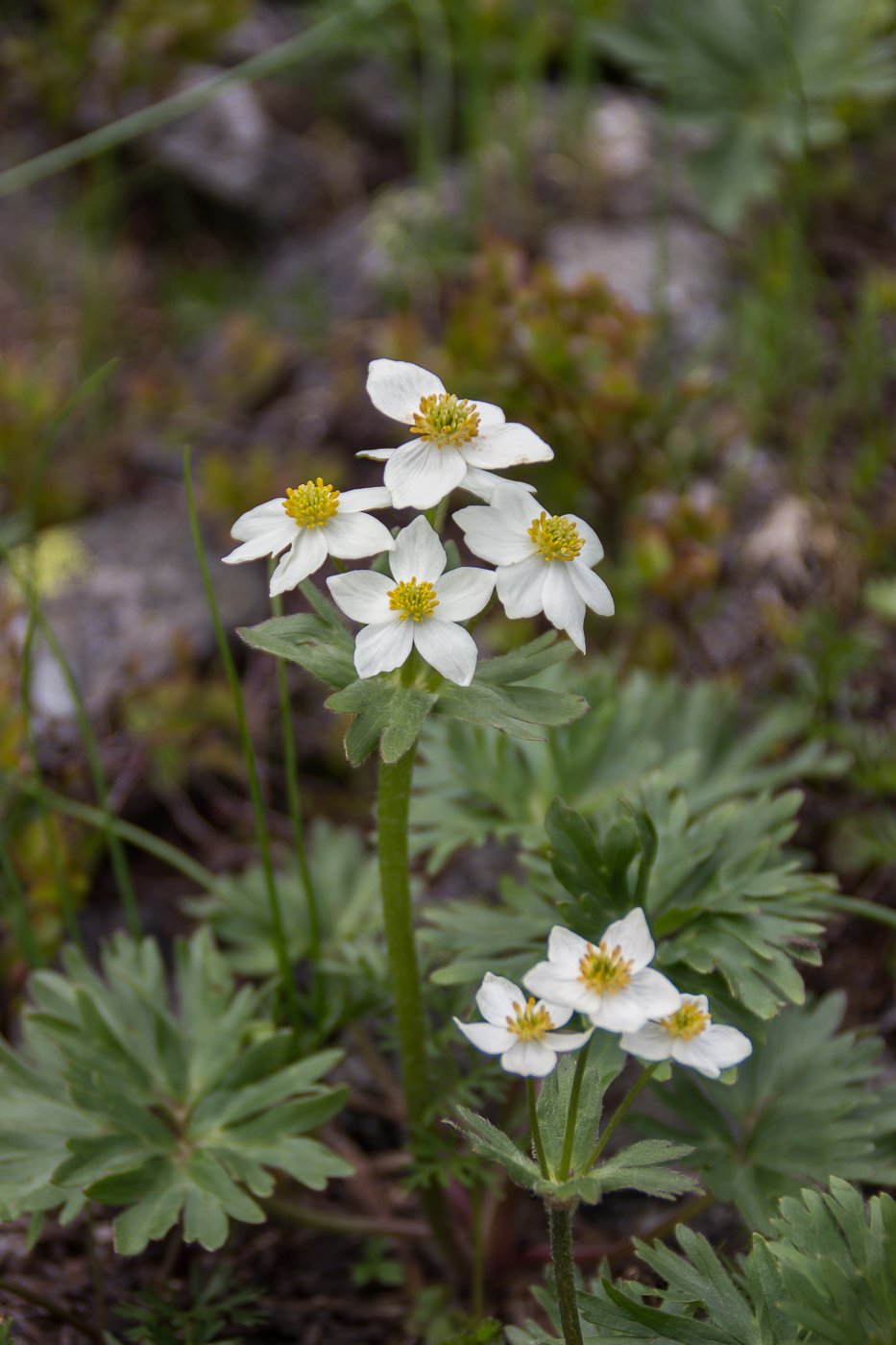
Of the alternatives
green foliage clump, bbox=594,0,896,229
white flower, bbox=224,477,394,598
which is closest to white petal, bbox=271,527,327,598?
white flower, bbox=224,477,394,598

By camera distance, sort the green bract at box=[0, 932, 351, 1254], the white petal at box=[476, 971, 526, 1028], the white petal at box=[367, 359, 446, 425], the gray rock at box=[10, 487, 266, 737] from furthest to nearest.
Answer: the gray rock at box=[10, 487, 266, 737], the green bract at box=[0, 932, 351, 1254], the white petal at box=[367, 359, 446, 425], the white petal at box=[476, 971, 526, 1028]

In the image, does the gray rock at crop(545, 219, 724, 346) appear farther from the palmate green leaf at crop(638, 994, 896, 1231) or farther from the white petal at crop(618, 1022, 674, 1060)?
the white petal at crop(618, 1022, 674, 1060)

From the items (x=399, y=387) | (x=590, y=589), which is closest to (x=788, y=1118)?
(x=590, y=589)

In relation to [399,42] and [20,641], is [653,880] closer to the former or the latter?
[20,641]

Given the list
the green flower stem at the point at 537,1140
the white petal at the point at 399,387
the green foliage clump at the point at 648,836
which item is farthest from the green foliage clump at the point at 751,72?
the green flower stem at the point at 537,1140

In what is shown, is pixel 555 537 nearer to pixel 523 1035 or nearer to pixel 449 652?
pixel 449 652

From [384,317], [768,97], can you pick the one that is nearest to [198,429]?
[384,317]
